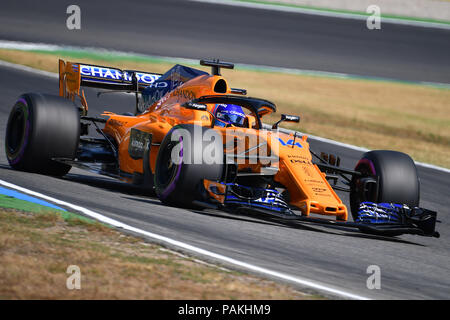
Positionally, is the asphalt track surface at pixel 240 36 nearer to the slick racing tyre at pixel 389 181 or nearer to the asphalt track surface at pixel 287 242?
the asphalt track surface at pixel 287 242

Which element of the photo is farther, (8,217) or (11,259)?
(8,217)

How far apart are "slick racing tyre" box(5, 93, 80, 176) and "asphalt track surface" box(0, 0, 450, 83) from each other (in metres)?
13.1

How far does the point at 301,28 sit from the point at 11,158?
2016 cm

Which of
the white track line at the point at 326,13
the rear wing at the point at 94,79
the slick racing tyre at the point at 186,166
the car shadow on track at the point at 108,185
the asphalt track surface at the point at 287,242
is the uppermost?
the white track line at the point at 326,13

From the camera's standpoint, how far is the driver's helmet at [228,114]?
374 inches

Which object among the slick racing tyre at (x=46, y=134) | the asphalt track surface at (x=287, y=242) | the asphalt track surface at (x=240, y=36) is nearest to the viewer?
the asphalt track surface at (x=287, y=242)

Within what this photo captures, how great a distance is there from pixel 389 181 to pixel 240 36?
18463 mm

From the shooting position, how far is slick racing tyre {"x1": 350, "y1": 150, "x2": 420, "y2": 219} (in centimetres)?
899

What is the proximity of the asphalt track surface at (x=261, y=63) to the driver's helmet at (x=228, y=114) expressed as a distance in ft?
4.24

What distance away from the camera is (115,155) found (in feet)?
34.2

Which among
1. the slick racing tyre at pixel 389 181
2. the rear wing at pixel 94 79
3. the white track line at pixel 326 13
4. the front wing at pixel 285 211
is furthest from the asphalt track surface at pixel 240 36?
the front wing at pixel 285 211

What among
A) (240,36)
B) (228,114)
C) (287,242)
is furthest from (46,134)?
(240,36)
